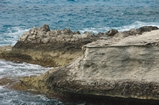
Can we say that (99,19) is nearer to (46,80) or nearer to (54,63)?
(54,63)

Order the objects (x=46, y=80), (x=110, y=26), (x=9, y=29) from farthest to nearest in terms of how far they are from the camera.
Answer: (x=110, y=26), (x=9, y=29), (x=46, y=80)

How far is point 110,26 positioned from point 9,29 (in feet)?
30.5

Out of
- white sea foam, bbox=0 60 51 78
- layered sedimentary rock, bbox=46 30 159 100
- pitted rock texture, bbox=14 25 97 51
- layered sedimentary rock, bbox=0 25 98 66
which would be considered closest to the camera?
layered sedimentary rock, bbox=46 30 159 100

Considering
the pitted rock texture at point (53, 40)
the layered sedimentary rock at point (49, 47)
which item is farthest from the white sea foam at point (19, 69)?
the pitted rock texture at point (53, 40)

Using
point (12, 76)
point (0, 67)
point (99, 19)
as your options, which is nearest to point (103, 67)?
point (12, 76)

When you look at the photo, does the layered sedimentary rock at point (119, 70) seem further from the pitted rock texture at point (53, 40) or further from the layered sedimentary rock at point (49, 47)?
the pitted rock texture at point (53, 40)

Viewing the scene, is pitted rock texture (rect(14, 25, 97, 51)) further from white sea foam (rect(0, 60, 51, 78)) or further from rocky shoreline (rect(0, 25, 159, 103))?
rocky shoreline (rect(0, 25, 159, 103))

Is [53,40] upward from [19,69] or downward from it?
upward

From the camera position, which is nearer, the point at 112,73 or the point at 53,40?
the point at 112,73

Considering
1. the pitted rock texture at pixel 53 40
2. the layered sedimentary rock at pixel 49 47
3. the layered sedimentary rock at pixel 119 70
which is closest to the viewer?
the layered sedimentary rock at pixel 119 70

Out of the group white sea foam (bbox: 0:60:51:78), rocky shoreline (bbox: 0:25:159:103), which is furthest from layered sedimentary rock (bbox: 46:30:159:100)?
white sea foam (bbox: 0:60:51:78)

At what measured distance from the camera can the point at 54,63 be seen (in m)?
14.6

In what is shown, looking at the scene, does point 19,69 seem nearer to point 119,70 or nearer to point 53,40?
point 53,40

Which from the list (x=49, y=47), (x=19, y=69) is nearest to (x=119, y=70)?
(x=19, y=69)
